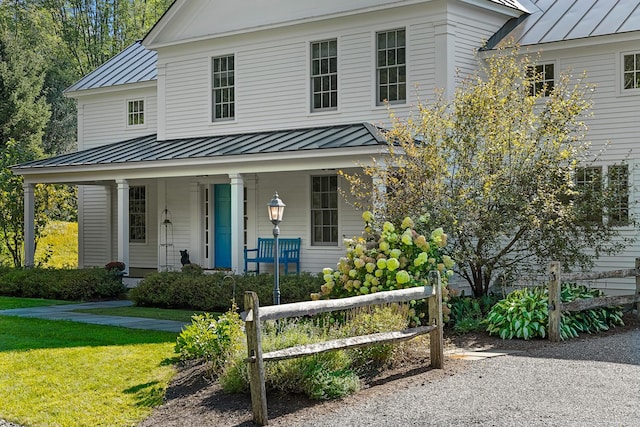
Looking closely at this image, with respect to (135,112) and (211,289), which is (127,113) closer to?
(135,112)

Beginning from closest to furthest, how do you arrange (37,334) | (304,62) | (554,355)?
(554,355)
(37,334)
(304,62)

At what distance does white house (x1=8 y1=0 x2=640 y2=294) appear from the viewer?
16.7m

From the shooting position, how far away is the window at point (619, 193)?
1429 cm

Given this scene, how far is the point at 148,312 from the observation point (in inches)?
628

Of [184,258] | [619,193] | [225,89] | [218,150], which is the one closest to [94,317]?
[218,150]

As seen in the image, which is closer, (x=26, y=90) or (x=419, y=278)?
(x=419, y=278)

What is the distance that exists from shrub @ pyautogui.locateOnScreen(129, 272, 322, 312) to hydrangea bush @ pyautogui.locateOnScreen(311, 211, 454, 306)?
3295 millimetres

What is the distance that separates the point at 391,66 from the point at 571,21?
387 cm

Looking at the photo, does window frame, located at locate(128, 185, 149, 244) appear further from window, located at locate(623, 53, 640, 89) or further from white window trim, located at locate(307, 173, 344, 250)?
window, located at locate(623, 53, 640, 89)

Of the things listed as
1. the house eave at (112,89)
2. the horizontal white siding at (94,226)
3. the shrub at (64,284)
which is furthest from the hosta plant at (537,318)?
the horizontal white siding at (94,226)

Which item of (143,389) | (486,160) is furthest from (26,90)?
(143,389)

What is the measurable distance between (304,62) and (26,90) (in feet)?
73.4

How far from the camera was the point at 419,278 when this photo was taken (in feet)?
38.8

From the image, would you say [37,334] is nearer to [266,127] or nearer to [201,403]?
[201,403]
